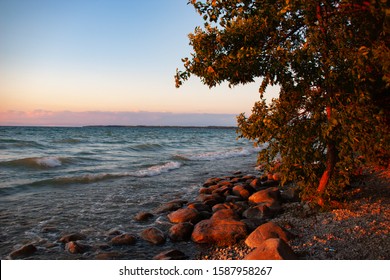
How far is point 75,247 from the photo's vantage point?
762 cm

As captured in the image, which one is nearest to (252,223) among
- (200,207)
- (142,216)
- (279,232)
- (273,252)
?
(279,232)

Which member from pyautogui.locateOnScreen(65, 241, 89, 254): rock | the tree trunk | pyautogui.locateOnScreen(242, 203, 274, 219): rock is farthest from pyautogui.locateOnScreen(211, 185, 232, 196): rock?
pyautogui.locateOnScreen(65, 241, 89, 254): rock

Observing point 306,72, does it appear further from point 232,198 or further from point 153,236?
point 232,198

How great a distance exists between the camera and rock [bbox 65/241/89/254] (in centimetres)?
757

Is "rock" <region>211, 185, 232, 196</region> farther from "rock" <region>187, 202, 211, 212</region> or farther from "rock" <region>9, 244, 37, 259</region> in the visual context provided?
"rock" <region>9, 244, 37, 259</region>

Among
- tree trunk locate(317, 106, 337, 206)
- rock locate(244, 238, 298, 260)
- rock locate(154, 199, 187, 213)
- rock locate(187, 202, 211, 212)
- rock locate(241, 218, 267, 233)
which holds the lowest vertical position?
rock locate(154, 199, 187, 213)

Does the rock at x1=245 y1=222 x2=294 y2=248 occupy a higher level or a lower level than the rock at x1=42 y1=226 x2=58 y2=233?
higher

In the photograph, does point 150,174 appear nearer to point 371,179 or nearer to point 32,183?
point 32,183

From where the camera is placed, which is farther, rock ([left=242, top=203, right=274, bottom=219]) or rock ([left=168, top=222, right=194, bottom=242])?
rock ([left=242, top=203, right=274, bottom=219])

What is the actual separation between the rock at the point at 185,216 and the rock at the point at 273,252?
373 cm

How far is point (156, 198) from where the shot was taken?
13.2m

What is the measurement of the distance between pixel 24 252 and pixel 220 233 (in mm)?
4713

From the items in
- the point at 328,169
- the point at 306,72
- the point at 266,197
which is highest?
the point at 306,72

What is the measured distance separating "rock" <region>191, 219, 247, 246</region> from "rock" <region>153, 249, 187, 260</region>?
3.19ft
